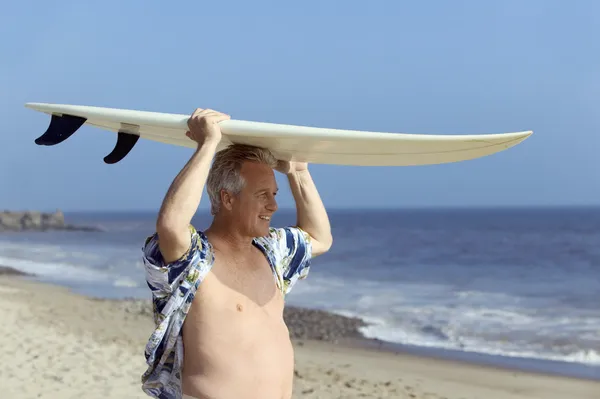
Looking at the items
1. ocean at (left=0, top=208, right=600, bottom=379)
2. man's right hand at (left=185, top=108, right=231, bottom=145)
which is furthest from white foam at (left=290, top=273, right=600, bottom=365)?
man's right hand at (left=185, top=108, right=231, bottom=145)

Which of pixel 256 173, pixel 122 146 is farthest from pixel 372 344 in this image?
pixel 256 173

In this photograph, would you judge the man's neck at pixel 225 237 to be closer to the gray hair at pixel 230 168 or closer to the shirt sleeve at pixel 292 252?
the gray hair at pixel 230 168

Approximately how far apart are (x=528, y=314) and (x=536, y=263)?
56.7 feet

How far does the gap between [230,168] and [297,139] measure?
0.26 m

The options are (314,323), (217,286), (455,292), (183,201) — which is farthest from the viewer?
(455,292)

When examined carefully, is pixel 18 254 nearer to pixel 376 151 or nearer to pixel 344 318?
pixel 344 318

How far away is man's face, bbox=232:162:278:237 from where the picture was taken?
275 centimetres

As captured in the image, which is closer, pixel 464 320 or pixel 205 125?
pixel 205 125

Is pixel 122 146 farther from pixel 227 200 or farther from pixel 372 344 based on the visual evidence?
pixel 372 344

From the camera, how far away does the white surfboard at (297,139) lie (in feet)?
8.63

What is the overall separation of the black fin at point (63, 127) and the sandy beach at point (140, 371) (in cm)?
429

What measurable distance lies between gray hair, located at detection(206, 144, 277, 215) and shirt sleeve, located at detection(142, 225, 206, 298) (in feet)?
0.84

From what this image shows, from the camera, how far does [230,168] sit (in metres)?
2.79

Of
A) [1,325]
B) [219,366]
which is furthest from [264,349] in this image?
[1,325]
